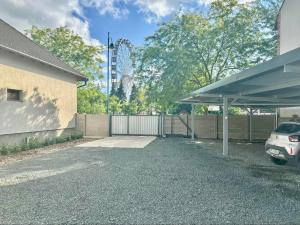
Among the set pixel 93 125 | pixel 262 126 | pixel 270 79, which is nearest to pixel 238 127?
pixel 262 126

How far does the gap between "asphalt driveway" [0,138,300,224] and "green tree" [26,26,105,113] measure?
13.7 m

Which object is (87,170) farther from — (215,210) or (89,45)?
(89,45)

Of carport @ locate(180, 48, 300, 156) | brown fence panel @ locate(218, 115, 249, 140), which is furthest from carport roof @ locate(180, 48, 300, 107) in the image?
brown fence panel @ locate(218, 115, 249, 140)

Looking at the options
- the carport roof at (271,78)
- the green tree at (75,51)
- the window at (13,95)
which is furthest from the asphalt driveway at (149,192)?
the green tree at (75,51)

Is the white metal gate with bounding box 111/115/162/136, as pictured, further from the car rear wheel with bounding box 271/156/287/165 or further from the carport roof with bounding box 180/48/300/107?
the car rear wheel with bounding box 271/156/287/165

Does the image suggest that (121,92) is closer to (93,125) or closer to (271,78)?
(93,125)

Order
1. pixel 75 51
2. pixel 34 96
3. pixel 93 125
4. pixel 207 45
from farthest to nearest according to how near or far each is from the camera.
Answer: pixel 75 51
pixel 93 125
pixel 207 45
pixel 34 96

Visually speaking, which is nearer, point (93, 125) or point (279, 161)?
point (279, 161)

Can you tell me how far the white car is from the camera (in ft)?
24.4

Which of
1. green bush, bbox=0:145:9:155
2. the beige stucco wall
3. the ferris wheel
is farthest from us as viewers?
the ferris wheel

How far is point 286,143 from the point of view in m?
7.64

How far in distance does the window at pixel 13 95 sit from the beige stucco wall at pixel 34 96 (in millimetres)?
180

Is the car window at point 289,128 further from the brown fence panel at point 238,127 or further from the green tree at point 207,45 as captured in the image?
the green tree at point 207,45

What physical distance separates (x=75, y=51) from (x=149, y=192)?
64.1 feet
